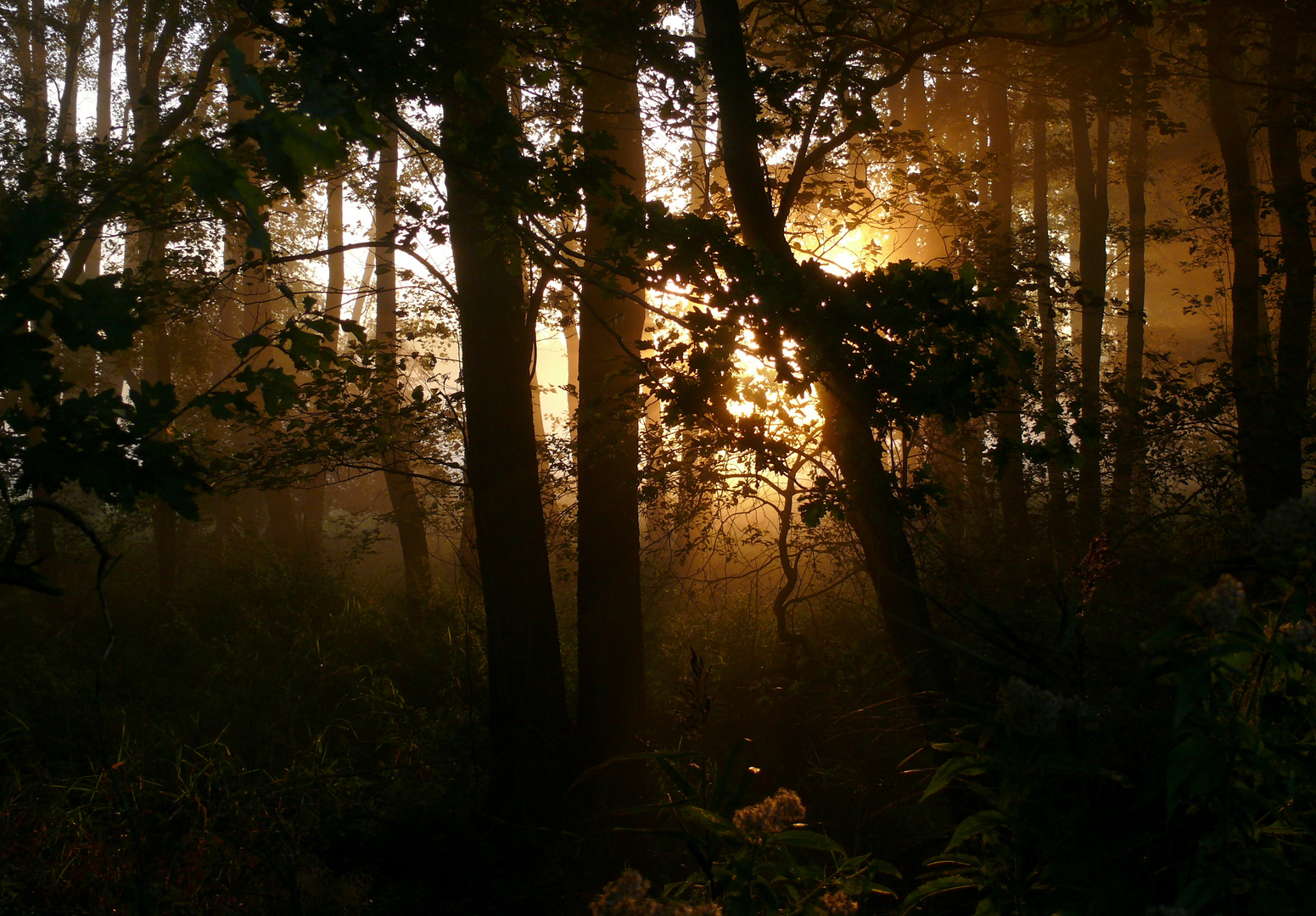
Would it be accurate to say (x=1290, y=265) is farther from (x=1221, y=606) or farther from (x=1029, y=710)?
(x=1029, y=710)

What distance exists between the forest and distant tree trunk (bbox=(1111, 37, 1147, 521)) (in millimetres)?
156

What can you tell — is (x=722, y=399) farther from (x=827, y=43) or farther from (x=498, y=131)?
(x=827, y=43)

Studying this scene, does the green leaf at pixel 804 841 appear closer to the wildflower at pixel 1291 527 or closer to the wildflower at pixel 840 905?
the wildflower at pixel 840 905

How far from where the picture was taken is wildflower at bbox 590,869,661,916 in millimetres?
1646

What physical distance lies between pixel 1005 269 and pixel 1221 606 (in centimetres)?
640

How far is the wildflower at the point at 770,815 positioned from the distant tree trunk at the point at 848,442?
2.20 meters

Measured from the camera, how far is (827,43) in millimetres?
5613

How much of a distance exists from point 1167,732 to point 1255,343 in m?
7.44

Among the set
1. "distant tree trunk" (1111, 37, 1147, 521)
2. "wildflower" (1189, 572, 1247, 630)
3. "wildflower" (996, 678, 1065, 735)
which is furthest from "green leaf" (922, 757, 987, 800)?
"distant tree trunk" (1111, 37, 1147, 521)

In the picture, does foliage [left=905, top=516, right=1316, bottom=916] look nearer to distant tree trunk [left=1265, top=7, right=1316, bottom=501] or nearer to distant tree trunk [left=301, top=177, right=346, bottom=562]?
distant tree trunk [left=1265, top=7, right=1316, bottom=501]

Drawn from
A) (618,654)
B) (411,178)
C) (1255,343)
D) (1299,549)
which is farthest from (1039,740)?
(411,178)

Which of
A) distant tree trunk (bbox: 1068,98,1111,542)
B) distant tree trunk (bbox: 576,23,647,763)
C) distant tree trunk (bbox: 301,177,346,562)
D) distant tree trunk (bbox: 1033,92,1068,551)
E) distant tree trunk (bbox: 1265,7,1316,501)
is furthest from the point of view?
distant tree trunk (bbox: 301,177,346,562)

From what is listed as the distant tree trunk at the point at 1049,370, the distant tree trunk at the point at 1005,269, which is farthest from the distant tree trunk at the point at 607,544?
the distant tree trunk at the point at 1049,370

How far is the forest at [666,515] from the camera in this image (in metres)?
1.96
